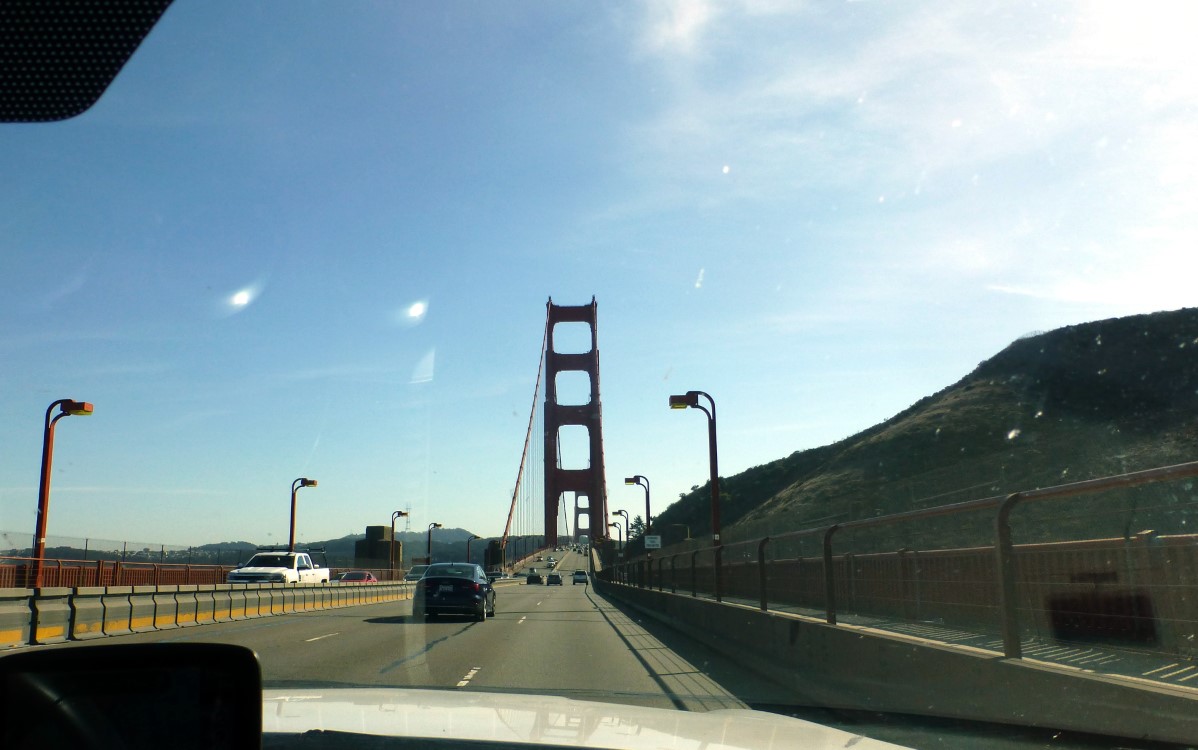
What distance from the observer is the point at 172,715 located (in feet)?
6.76

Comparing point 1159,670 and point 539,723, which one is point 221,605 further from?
point 539,723

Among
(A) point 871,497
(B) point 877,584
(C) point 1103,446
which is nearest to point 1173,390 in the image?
(C) point 1103,446

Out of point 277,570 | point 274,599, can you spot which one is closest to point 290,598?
point 274,599

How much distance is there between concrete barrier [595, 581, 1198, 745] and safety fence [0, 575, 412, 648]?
438 inches

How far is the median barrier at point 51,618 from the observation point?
15.7m

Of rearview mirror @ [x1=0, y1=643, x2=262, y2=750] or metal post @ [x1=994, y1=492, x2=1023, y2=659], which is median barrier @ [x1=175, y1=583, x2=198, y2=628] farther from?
rearview mirror @ [x1=0, y1=643, x2=262, y2=750]

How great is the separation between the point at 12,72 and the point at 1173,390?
2108 inches

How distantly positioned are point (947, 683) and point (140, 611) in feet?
55.7

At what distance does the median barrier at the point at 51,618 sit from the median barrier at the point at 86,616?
0.13 m

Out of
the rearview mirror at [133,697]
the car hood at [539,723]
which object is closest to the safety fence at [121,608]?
the car hood at [539,723]

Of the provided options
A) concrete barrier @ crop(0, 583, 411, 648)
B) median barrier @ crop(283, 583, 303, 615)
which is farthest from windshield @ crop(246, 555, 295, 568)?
concrete barrier @ crop(0, 583, 411, 648)

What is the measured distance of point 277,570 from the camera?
112ft

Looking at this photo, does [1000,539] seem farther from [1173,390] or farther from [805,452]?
[805,452]

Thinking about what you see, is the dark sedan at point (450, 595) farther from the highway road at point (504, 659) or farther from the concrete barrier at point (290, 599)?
the concrete barrier at point (290, 599)
